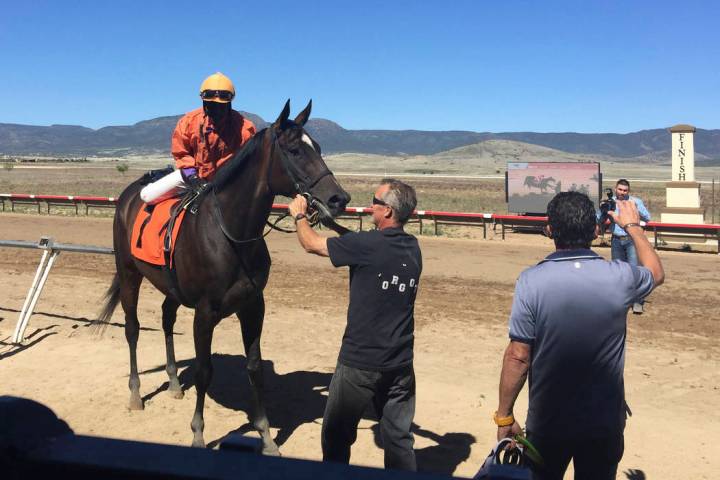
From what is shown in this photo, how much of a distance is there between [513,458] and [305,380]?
4466mm

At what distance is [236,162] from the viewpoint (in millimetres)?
5406

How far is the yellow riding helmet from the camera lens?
18.6ft

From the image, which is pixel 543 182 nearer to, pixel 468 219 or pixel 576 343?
pixel 468 219

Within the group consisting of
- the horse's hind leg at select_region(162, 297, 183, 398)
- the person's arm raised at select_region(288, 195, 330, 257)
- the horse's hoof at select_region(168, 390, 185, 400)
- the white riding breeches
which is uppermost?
the white riding breeches

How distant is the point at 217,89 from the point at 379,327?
2.97 metres

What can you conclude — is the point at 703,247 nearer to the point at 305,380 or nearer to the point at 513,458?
the point at 305,380

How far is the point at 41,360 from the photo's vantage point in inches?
311

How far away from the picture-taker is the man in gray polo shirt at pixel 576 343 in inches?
115

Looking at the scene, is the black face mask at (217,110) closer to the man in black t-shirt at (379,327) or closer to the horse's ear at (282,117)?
the horse's ear at (282,117)

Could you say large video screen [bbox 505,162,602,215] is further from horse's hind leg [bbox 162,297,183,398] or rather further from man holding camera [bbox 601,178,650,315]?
horse's hind leg [bbox 162,297,183,398]

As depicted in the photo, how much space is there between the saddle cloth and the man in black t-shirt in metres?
2.56

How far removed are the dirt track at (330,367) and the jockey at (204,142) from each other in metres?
2.26

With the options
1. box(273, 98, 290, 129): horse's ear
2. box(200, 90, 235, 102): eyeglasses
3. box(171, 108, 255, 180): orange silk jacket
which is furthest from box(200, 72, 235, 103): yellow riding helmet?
box(273, 98, 290, 129): horse's ear

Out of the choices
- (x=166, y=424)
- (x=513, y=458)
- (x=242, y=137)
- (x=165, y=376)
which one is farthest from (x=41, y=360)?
(x=513, y=458)
